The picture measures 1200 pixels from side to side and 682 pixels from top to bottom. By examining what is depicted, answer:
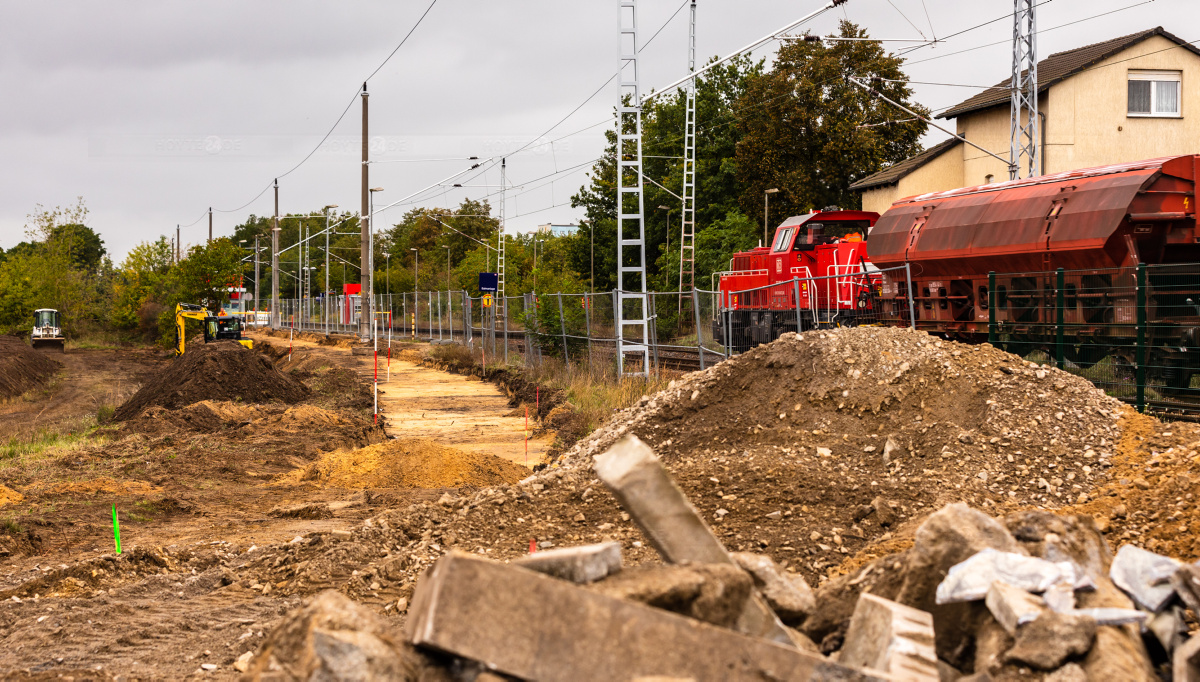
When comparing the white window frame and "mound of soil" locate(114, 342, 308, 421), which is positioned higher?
the white window frame

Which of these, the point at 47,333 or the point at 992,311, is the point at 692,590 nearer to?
the point at 992,311

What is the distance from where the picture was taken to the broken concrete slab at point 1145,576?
4141mm

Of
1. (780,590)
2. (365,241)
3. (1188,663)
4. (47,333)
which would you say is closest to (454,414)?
(780,590)

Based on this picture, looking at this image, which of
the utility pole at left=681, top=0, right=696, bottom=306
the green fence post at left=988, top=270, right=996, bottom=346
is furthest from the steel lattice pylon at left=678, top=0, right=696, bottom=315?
the green fence post at left=988, top=270, right=996, bottom=346

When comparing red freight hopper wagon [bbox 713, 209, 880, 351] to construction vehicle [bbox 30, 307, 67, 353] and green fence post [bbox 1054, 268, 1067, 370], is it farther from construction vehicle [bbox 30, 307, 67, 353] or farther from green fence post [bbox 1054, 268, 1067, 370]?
construction vehicle [bbox 30, 307, 67, 353]

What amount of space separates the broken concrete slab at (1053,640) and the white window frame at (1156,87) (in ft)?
109

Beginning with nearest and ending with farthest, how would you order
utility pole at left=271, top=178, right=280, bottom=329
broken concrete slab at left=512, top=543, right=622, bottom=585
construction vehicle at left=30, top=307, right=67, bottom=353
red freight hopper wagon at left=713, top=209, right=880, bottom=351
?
broken concrete slab at left=512, top=543, right=622, bottom=585
red freight hopper wagon at left=713, top=209, right=880, bottom=351
construction vehicle at left=30, top=307, right=67, bottom=353
utility pole at left=271, top=178, right=280, bottom=329

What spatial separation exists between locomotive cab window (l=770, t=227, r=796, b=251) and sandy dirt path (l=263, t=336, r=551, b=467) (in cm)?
770

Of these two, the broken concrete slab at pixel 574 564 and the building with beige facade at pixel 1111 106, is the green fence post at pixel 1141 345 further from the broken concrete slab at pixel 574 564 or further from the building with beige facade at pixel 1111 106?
the building with beige facade at pixel 1111 106

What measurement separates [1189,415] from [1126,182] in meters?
4.38

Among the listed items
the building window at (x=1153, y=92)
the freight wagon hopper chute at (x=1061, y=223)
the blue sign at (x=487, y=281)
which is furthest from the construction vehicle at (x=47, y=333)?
the building window at (x=1153, y=92)

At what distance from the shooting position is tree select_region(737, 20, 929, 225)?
39906 mm

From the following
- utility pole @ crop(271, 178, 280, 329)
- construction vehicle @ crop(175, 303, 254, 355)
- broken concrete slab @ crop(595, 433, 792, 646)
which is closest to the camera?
broken concrete slab @ crop(595, 433, 792, 646)

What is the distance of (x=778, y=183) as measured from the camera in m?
42.5
